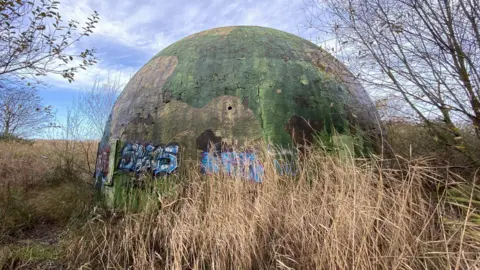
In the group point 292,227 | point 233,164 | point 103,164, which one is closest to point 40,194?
point 103,164

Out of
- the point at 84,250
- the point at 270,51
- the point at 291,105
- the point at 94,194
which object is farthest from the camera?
the point at 94,194

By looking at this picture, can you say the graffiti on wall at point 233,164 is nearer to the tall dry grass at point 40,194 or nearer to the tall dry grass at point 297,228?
the tall dry grass at point 297,228

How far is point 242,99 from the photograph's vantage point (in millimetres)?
4633

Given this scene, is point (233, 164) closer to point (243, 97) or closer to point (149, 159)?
point (243, 97)

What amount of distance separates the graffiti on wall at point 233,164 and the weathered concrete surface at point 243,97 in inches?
9.7

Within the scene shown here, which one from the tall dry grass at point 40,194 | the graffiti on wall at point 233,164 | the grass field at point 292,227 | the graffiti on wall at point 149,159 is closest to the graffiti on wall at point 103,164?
the tall dry grass at point 40,194

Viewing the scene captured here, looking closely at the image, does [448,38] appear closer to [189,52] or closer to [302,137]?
[302,137]

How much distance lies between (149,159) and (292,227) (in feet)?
8.92

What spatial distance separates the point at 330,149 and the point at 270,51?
2021 mm

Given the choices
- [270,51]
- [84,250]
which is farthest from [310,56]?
[84,250]

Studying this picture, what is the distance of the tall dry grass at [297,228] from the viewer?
2.38 metres

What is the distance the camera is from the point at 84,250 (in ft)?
10.9

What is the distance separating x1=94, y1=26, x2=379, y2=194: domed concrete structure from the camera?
4.52 metres

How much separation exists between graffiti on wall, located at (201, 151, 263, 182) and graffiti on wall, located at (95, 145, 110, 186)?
2.07 meters
